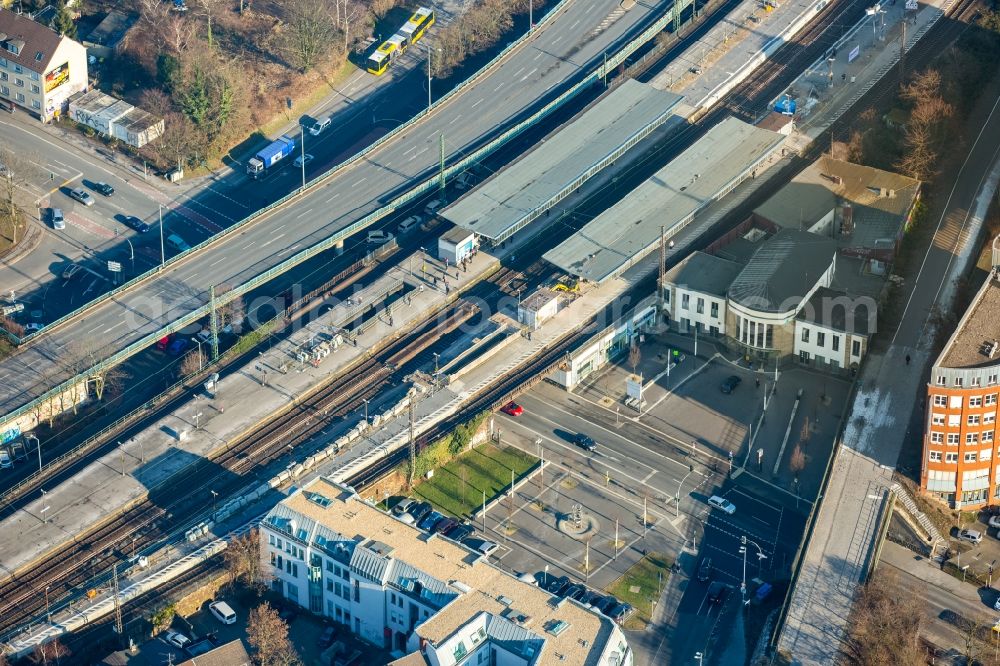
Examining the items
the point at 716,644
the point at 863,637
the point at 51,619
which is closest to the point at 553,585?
the point at 716,644

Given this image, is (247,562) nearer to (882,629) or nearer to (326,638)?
(326,638)

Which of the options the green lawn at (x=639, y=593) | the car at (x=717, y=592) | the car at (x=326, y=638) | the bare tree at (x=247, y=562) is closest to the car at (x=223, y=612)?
the bare tree at (x=247, y=562)

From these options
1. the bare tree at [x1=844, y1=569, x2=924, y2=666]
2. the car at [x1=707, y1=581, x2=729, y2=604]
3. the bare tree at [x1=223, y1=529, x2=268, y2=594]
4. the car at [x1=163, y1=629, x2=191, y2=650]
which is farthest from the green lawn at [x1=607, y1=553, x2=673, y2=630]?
the car at [x1=163, y1=629, x2=191, y2=650]

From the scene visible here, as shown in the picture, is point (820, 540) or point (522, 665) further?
point (820, 540)

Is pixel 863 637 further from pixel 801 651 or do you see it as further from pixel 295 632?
pixel 295 632

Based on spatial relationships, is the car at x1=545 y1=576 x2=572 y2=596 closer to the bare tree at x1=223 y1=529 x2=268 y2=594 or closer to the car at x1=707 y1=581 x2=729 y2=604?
the car at x1=707 y1=581 x2=729 y2=604

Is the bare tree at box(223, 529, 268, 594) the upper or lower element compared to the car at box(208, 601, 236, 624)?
upper
